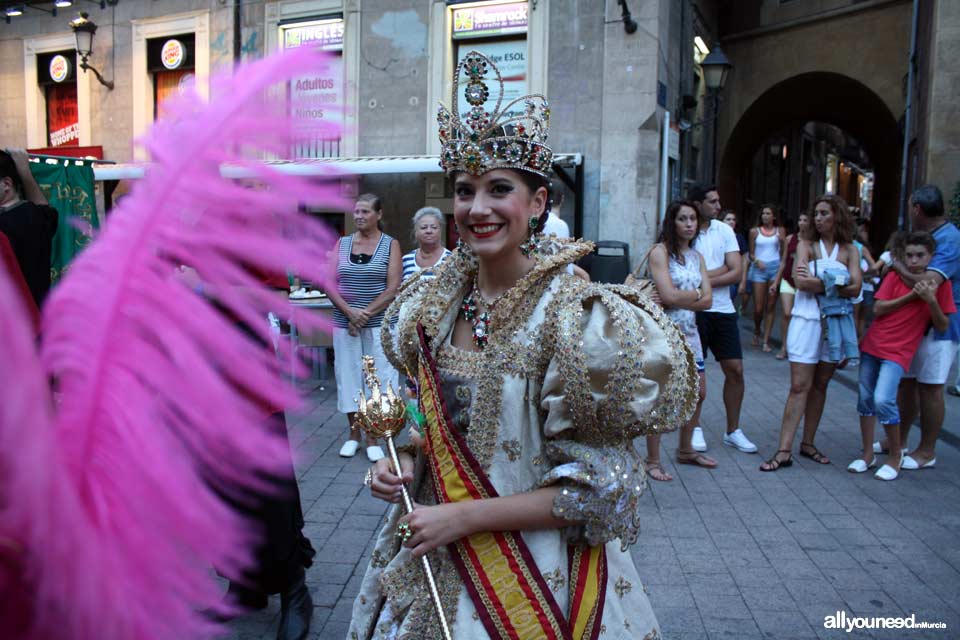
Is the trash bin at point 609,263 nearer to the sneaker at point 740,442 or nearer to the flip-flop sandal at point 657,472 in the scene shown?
the sneaker at point 740,442

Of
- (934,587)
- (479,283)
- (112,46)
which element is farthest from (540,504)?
(112,46)

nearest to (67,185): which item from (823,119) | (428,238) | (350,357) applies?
(350,357)

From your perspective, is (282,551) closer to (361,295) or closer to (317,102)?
(317,102)

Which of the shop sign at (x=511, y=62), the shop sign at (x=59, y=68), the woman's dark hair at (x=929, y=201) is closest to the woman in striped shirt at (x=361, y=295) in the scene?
the woman's dark hair at (x=929, y=201)

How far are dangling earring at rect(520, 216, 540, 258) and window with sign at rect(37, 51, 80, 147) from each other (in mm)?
16605

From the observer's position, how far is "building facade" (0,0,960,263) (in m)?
12.2

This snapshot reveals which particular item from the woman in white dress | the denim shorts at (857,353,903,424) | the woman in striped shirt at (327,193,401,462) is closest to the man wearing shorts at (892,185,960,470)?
the denim shorts at (857,353,903,424)

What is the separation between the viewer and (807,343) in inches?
226

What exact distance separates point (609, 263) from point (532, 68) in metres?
3.80

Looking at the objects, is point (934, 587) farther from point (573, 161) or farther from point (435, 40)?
point (435, 40)

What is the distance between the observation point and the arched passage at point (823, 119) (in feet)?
60.2

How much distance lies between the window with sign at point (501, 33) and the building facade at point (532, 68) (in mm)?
32

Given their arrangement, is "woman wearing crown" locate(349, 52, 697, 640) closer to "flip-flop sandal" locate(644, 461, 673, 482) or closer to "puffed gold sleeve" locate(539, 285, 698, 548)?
"puffed gold sleeve" locate(539, 285, 698, 548)

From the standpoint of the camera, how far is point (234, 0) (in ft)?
46.6
